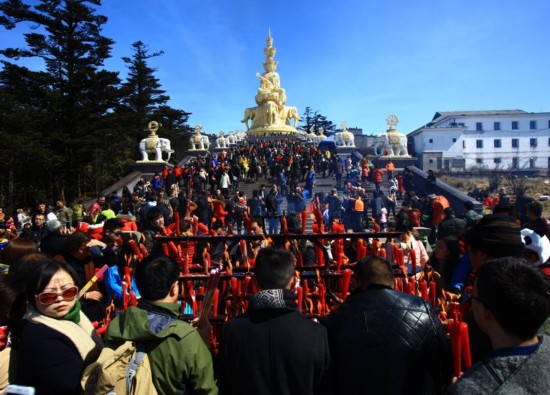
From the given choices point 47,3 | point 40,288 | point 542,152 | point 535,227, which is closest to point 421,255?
point 535,227

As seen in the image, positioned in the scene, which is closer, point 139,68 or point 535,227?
point 535,227

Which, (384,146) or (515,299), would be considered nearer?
(515,299)

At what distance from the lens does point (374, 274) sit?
7.82 ft

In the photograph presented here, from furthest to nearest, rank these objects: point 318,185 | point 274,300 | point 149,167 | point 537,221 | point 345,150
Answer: point 345,150, point 149,167, point 318,185, point 537,221, point 274,300

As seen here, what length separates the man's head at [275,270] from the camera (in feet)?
8.02

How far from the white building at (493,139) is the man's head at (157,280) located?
49.0 metres

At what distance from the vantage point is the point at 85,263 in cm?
438

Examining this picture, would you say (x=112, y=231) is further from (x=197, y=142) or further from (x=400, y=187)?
(x=197, y=142)

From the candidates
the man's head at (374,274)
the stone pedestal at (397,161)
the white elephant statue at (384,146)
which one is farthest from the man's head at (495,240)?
the white elephant statue at (384,146)

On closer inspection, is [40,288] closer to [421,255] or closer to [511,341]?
[511,341]

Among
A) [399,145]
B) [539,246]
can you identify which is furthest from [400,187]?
[539,246]

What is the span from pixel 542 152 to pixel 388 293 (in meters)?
56.4

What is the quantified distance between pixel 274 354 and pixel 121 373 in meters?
0.75

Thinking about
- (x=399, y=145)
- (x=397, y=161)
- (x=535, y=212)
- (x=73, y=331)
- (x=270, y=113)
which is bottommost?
(x=73, y=331)
